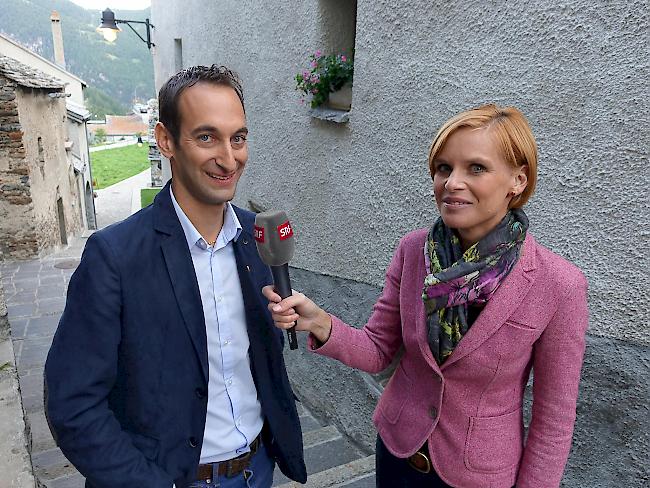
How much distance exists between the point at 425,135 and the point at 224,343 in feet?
6.02

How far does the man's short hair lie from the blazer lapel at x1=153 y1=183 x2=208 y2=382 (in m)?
0.24

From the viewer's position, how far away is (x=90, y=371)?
49.8 inches

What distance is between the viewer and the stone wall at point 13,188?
9070 mm

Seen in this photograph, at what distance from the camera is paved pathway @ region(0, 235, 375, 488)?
304cm

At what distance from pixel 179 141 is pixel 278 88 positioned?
3202 millimetres

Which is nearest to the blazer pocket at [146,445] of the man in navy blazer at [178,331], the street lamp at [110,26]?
the man in navy blazer at [178,331]

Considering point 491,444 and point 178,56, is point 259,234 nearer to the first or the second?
point 491,444

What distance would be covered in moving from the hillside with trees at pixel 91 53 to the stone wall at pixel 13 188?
102153 millimetres

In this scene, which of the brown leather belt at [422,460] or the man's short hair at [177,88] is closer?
the man's short hair at [177,88]

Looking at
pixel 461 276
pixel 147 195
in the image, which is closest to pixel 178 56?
pixel 461 276

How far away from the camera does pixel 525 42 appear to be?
2.24m

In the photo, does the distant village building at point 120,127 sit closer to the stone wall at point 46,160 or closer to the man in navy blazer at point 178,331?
the stone wall at point 46,160

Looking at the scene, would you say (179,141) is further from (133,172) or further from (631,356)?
(133,172)

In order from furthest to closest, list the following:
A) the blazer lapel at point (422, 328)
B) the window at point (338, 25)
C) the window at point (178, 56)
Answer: the window at point (178, 56)
the window at point (338, 25)
the blazer lapel at point (422, 328)
